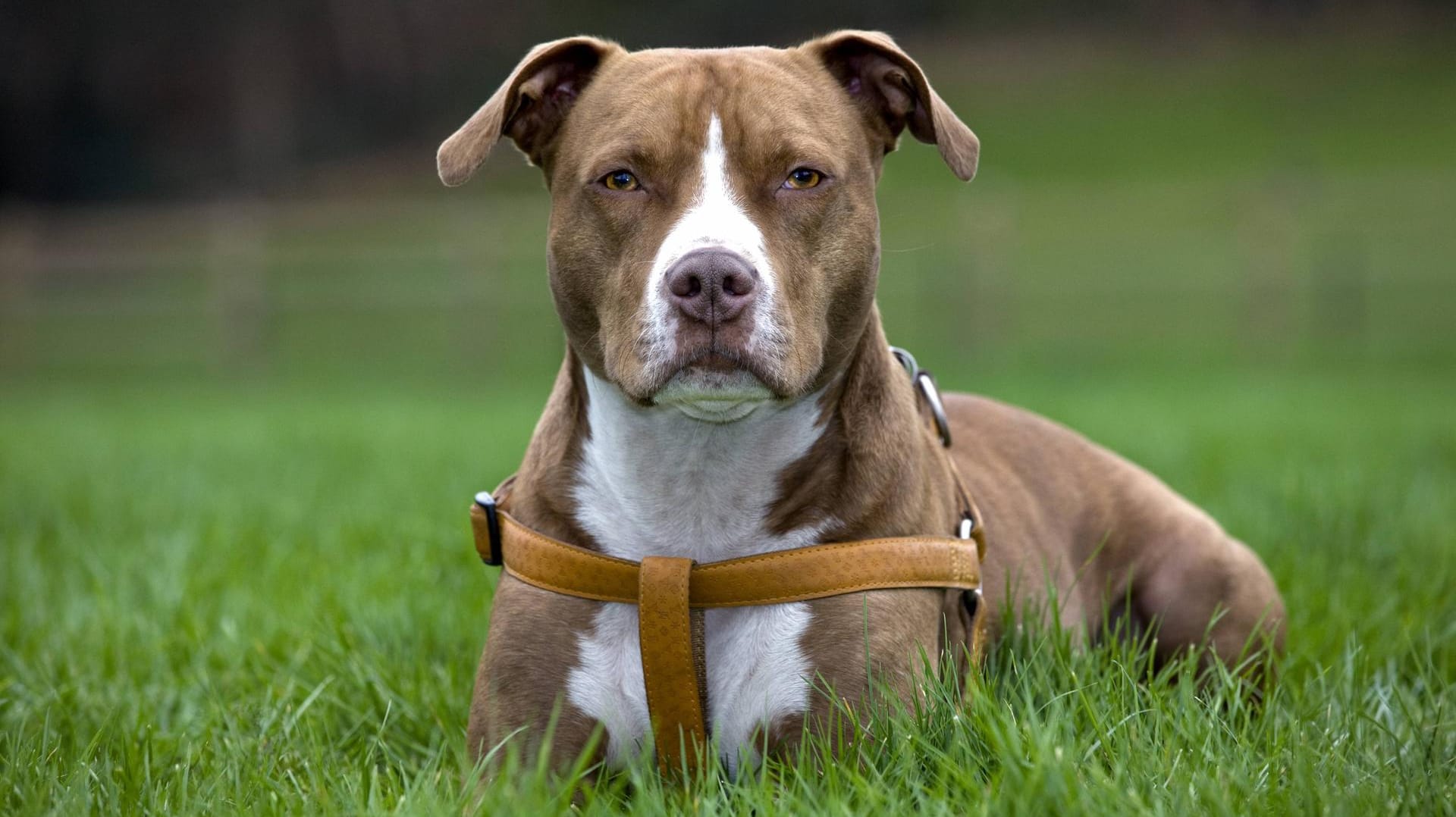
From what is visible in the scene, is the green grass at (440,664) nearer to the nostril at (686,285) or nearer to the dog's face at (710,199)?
the dog's face at (710,199)

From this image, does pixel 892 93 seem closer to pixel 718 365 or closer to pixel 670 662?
pixel 718 365

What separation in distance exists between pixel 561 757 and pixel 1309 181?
67.1 ft

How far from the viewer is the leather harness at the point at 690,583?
8.75ft

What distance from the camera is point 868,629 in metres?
2.71

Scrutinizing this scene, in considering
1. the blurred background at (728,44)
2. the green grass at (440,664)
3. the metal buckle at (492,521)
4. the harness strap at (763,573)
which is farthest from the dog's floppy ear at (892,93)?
the blurred background at (728,44)

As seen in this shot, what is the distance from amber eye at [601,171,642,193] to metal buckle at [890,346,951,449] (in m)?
0.92

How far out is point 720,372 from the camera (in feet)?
8.59

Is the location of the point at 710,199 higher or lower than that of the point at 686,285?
higher

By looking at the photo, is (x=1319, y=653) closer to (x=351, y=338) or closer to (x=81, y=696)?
(x=81, y=696)

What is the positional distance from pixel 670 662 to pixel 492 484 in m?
4.23

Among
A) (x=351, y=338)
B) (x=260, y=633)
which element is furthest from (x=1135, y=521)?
(x=351, y=338)

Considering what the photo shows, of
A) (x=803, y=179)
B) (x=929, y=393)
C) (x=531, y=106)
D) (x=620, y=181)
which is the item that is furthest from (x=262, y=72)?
(x=803, y=179)

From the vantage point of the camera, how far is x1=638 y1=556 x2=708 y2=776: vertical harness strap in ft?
8.73

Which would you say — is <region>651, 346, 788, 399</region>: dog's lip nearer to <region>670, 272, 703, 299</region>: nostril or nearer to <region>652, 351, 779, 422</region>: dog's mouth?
<region>652, 351, 779, 422</region>: dog's mouth
